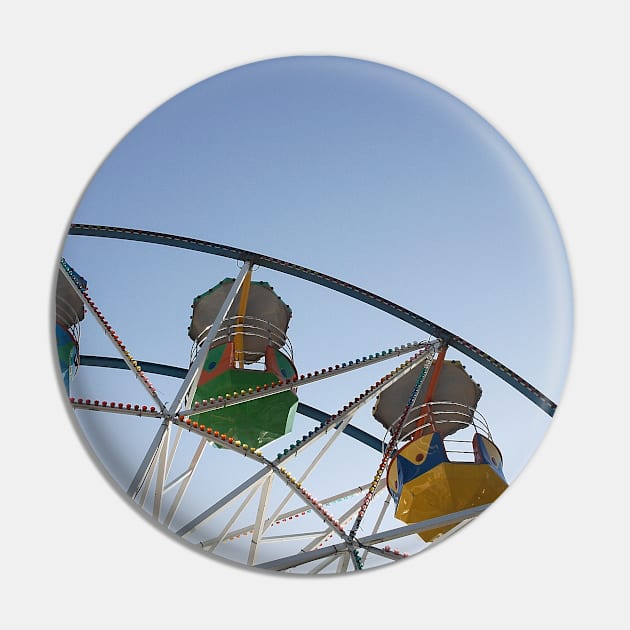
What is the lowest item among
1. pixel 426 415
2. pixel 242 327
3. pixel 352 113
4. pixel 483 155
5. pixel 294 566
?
pixel 294 566

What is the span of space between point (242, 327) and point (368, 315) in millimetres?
1600

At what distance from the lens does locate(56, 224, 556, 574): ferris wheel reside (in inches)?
279

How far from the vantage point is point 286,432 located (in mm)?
8539

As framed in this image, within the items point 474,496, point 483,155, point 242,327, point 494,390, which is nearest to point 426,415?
point 494,390

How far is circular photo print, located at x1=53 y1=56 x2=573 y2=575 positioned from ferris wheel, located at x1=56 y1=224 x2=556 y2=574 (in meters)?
0.02

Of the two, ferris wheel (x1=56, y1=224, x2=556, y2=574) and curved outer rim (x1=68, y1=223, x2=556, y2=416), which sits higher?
curved outer rim (x1=68, y1=223, x2=556, y2=416)

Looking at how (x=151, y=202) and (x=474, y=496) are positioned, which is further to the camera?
(x=151, y=202)

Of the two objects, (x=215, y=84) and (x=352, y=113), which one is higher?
(x=352, y=113)

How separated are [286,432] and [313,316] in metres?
1.37

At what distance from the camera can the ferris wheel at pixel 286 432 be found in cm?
709

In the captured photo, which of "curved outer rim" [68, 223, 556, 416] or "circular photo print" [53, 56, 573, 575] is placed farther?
"curved outer rim" [68, 223, 556, 416]

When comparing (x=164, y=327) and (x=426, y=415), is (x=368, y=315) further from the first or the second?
(x=164, y=327)

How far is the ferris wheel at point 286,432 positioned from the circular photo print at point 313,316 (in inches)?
0.9

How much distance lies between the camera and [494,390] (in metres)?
8.29
